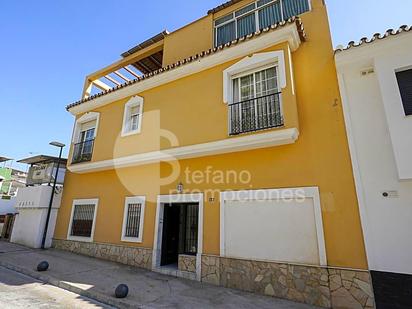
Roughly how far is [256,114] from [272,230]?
373 centimetres

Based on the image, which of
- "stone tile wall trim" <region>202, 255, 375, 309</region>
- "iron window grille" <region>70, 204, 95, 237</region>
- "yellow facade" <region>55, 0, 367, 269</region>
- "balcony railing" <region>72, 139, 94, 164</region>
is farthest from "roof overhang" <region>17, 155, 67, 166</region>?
"stone tile wall trim" <region>202, 255, 375, 309</region>

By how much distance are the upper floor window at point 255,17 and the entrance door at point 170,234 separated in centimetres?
791

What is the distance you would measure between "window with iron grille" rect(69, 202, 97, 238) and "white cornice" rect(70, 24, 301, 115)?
212 inches

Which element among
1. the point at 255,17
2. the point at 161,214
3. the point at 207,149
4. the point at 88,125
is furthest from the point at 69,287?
the point at 255,17

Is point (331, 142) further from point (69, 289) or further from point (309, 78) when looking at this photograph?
point (69, 289)

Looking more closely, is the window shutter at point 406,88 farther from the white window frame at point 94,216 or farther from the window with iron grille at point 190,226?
the white window frame at point 94,216

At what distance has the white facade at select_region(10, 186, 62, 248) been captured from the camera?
39.9 ft

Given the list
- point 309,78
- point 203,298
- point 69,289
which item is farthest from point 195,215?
point 309,78

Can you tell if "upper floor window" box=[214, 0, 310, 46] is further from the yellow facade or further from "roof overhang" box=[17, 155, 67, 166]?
"roof overhang" box=[17, 155, 67, 166]

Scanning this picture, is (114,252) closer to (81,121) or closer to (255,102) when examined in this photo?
(81,121)

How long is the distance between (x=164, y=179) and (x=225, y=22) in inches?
311

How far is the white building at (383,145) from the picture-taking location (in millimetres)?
5605

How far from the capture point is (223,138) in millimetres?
7906

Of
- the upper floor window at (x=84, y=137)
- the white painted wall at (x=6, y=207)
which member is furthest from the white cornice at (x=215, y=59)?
the white painted wall at (x=6, y=207)
